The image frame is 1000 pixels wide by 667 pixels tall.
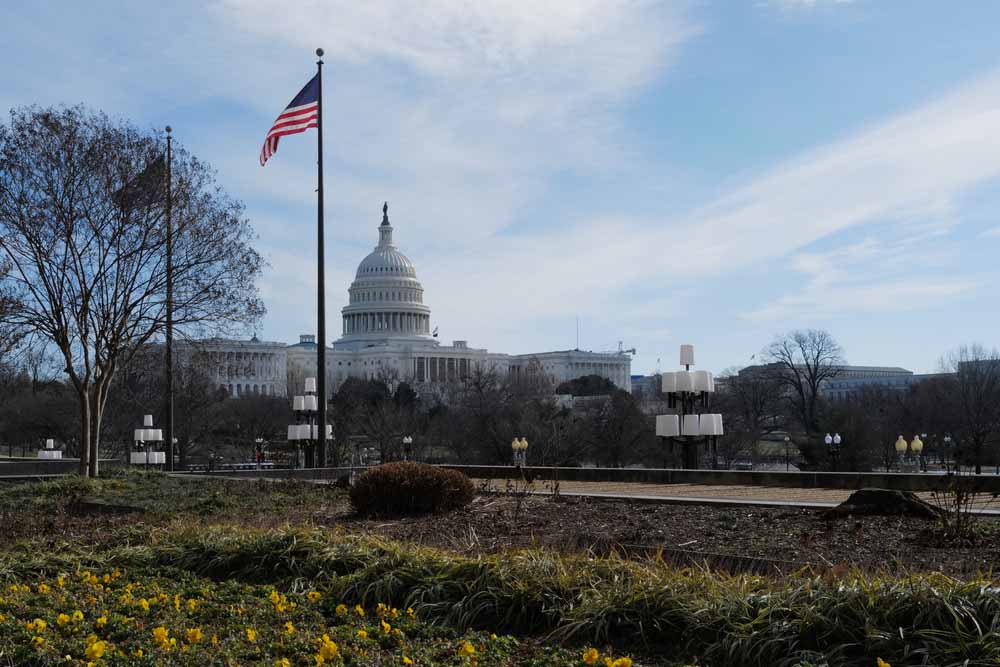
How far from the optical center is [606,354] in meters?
177

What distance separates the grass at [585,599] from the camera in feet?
19.8

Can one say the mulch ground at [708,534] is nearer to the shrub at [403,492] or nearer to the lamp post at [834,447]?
the shrub at [403,492]

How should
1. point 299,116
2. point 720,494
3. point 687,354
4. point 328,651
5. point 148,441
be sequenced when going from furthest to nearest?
1. point 148,441
2. point 299,116
3. point 687,354
4. point 720,494
5. point 328,651

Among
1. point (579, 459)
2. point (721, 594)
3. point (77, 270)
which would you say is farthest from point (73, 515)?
point (579, 459)

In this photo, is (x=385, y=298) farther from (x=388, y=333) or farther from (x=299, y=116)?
(x=299, y=116)

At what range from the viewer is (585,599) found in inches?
282

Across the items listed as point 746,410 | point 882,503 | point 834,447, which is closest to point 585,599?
point 882,503

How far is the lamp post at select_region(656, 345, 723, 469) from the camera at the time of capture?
22.8m

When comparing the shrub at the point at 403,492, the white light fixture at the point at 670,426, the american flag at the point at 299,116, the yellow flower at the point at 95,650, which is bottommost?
the yellow flower at the point at 95,650

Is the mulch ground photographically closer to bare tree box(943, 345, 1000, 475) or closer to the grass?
the grass

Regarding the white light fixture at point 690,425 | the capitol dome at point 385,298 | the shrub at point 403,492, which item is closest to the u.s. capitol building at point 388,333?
the capitol dome at point 385,298

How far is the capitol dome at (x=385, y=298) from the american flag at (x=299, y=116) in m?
123

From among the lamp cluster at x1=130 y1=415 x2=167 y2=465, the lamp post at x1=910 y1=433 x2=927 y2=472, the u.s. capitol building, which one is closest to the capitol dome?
A: the u.s. capitol building

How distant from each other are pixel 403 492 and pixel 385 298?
141 meters
